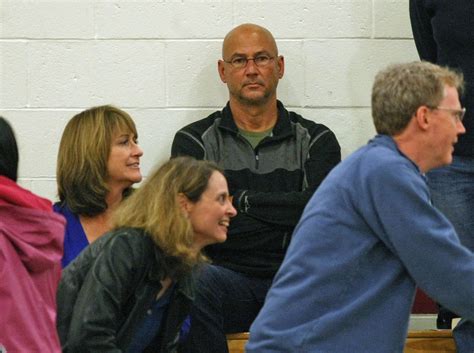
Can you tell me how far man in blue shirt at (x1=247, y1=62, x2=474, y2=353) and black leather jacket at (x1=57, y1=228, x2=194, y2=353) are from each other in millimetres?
588

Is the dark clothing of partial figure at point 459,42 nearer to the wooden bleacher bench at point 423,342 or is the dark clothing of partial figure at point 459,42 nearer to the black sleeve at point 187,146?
the wooden bleacher bench at point 423,342

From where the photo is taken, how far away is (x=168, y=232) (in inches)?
123

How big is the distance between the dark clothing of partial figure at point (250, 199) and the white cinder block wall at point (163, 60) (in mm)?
222

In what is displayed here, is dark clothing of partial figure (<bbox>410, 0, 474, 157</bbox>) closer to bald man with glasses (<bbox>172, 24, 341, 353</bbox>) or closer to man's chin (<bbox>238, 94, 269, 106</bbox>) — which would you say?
bald man with glasses (<bbox>172, 24, 341, 353</bbox>)

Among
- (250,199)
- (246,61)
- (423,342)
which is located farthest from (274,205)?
(423,342)

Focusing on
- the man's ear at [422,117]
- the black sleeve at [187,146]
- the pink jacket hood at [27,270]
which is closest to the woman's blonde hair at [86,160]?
the black sleeve at [187,146]

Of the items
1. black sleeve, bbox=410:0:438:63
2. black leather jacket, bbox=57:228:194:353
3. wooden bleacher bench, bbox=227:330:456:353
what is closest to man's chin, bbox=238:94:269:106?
black sleeve, bbox=410:0:438:63

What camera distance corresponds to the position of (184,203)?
127 inches

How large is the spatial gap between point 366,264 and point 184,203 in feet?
2.72

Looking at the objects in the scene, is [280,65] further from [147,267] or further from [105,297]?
[105,297]

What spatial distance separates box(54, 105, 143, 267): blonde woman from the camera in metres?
3.87

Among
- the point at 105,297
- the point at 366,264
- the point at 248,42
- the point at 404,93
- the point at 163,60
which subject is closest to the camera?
the point at 366,264

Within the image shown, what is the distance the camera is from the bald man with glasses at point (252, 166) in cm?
392

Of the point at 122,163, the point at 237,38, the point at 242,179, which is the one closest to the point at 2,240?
the point at 122,163
